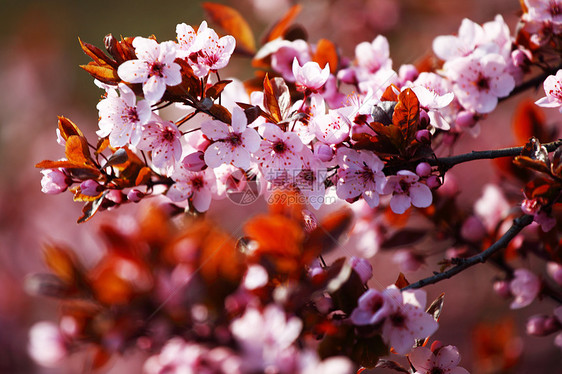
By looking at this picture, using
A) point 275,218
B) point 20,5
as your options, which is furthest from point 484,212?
point 20,5

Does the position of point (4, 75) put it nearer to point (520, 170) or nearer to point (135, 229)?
point (135, 229)

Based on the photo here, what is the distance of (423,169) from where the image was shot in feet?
2.39

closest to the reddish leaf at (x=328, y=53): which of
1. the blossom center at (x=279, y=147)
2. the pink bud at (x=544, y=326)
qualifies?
the blossom center at (x=279, y=147)

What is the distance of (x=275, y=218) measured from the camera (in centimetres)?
82

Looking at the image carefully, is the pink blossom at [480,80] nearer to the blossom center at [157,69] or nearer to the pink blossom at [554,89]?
the pink blossom at [554,89]

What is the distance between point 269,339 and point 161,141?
36 cm

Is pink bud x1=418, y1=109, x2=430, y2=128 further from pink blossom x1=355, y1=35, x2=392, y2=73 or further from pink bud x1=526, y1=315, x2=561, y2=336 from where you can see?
pink bud x1=526, y1=315, x2=561, y2=336

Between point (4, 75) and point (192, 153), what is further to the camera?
point (4, 75)

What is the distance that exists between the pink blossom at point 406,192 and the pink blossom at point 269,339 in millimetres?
247

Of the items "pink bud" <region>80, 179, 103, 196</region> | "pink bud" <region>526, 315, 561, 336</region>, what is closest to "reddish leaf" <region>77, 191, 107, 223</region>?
"pink bud" <region>80, 179, 103, 196</region>

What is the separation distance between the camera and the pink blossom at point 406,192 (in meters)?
0.76

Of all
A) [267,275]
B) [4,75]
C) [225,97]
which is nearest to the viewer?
[267,275]

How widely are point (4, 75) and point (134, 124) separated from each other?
297 centimetres

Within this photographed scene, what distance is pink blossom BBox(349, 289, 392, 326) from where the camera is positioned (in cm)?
70
